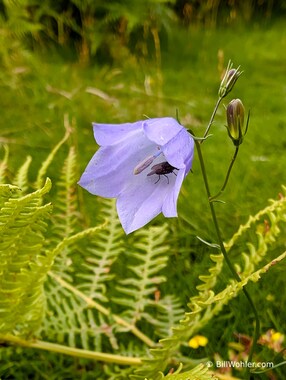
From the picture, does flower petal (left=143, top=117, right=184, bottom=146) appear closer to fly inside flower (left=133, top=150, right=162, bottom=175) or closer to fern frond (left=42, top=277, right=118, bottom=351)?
fly inside flower (left=133, top=150, right=162, bottom=175)

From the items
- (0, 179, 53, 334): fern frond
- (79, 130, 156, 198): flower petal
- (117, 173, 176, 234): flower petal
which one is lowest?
(0, 179, 53, 334): fern frond

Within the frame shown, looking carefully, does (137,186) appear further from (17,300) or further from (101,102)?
(101,102)

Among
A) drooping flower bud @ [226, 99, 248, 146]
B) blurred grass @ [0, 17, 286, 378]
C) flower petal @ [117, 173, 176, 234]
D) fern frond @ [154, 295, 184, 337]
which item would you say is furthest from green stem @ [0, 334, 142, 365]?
drooping flower bud @ [226, 99, 248, 146]

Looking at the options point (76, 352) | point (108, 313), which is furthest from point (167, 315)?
point (76, 352)

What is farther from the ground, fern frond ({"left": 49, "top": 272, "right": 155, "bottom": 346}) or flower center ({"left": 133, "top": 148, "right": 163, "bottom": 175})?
flower center ({"left": 133, "top": 148, "right": 163, "bottom": 175})

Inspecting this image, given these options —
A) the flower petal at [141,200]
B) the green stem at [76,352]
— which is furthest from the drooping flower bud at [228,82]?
the green stem at [76,352]

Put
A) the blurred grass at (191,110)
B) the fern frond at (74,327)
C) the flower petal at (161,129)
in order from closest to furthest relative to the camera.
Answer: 1. the flower petal at (161,129)
2. the fern frond at (74,327)
3. the blurred grass at (191,110)

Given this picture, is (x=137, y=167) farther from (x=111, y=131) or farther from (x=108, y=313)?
(x=108, y=313)

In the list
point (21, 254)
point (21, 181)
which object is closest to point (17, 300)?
point (21, 254)

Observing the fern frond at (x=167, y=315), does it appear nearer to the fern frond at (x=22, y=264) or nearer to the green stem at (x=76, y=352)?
the green stem at (x=76, y=352)

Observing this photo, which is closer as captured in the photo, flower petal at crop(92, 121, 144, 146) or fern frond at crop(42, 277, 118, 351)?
flower petal at crop(92, 121, 144, 146)
